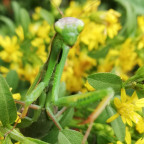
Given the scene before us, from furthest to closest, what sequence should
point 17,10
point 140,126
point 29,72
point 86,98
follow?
1. point 17,10
2. point 29,72
3. point 140,126
4. point 86,98

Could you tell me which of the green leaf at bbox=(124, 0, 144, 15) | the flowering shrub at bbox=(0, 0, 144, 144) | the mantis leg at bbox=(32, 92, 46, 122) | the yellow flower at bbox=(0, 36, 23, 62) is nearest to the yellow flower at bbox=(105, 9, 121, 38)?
the flowering shrub at bbox=(0, 0, 144, 144)

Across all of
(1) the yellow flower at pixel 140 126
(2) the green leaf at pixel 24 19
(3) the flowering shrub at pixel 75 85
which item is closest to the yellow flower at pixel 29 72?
(3) the flowering shrub at pixel 75 85

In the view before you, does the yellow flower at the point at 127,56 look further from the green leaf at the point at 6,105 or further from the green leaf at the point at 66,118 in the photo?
the green leaf at the point at 6,105

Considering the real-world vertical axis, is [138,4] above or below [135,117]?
above

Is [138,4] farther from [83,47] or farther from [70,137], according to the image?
[70,137]

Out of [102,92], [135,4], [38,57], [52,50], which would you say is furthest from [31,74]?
[135,4]

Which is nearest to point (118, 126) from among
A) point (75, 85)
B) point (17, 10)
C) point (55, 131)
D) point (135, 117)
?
point (135, 117)

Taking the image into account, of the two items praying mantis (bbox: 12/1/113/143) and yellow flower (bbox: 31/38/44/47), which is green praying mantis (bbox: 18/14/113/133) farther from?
yellow flower (bbox: 31/38/44/47)
